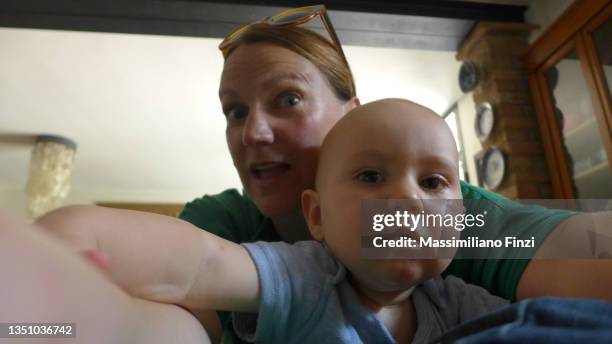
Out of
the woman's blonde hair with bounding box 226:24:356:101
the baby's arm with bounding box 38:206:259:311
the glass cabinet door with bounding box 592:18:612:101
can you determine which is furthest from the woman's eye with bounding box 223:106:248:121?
the glass cabinet door with bounding box 592:18:612:101

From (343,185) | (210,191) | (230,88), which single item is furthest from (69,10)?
(210,191)

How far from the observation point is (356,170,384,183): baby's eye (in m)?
0.44

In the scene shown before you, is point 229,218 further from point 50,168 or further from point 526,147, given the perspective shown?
point 50,168

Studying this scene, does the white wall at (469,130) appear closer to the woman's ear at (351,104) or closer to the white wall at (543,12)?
the white wall at (543,12)

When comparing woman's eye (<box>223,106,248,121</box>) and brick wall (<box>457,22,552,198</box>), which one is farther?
brick wall (<box>457,22,552,198</box>)

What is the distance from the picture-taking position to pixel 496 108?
2.36 m

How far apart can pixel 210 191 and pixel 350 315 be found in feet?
15.9

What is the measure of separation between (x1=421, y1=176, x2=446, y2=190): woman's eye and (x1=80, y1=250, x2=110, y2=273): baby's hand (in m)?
0.31

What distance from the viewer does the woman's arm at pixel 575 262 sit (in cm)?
40

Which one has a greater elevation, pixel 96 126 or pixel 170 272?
pixel 96 126

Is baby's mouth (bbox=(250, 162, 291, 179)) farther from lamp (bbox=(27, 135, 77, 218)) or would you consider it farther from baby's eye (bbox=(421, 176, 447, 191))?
lamp (bbox=(27, 135, 77, 218))

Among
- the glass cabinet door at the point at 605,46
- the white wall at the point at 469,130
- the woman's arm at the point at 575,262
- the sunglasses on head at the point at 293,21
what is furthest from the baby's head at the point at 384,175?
the white wall at the point at 469,130

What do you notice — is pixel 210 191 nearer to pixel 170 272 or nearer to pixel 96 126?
pixel 96 126

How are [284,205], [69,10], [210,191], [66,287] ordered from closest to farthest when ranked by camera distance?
[66,287]
[284,205]
[69,10]
[210,191]
